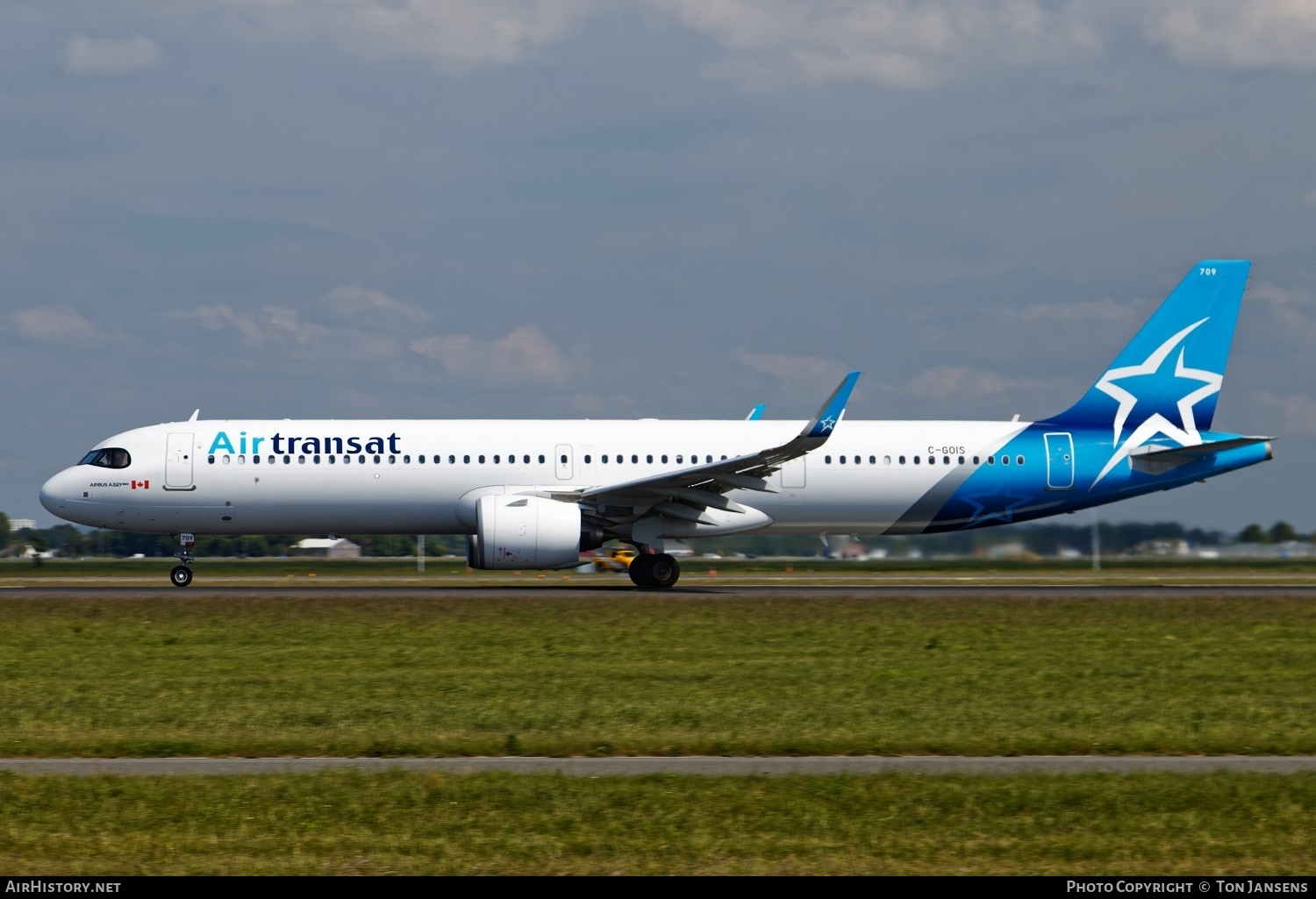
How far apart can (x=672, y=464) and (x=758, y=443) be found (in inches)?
84.2

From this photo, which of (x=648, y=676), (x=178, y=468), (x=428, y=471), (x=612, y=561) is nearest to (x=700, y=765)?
(x=648, y=676)

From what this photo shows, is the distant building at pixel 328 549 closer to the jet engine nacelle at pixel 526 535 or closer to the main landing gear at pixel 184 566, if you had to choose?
Answer: the main landing gear at pixel 184 566

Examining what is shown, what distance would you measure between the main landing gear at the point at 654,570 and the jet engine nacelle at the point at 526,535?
235 centimetres

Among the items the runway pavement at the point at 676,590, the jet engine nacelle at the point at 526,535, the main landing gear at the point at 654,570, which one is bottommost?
the runway pavement at the point at 676,590

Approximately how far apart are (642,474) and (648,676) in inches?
622

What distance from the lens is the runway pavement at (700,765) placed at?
1166 cm

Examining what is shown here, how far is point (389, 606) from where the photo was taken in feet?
89.7

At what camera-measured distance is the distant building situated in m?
60.0

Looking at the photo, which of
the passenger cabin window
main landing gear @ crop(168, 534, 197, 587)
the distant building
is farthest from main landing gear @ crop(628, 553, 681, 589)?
the distant building

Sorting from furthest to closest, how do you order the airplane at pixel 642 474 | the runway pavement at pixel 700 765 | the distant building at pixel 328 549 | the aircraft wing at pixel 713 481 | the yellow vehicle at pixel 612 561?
the distant building at pixel 328 549, the yellow vehicle at pixel 612 561, the airplane at pixel 642 474, the aircraft wing at pixel 713 481, the runway pavement at pixel 700 765

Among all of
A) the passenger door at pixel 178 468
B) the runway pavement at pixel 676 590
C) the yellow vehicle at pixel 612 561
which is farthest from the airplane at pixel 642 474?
the yellow vehicle at pixel 612 561

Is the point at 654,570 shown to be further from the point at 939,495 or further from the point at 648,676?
the point at 648,676

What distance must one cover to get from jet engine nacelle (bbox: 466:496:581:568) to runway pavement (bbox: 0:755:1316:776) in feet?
60.9
